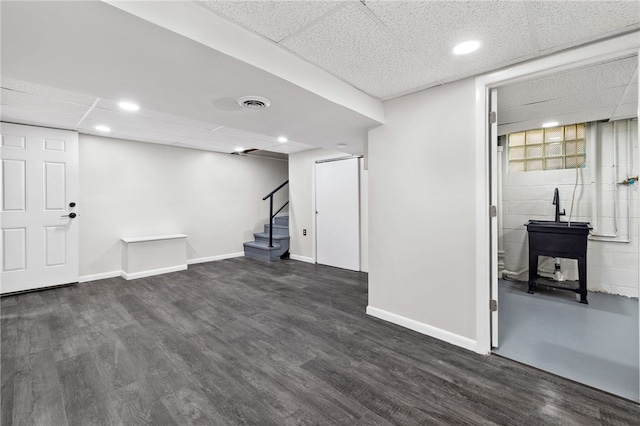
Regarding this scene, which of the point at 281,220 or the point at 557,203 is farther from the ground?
the point at 557,203

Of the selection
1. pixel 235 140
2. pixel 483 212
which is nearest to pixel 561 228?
pixel 483 212

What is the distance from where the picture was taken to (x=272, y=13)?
143 cm

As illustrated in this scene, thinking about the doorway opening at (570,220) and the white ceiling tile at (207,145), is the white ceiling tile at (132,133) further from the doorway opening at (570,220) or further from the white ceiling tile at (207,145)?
the doorway opening at (570,220)

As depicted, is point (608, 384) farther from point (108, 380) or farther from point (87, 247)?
point (87, 247)

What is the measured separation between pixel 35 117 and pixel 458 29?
456 cm

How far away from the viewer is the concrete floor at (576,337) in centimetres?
183

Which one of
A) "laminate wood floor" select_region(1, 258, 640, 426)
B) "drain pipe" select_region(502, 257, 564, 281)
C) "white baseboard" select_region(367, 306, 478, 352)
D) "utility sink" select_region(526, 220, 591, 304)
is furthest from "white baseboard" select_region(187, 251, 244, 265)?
"utility sink" select_region(526, 220, 591, 304)

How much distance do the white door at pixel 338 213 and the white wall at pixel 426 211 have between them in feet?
6.24

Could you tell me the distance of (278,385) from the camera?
5.71 feet

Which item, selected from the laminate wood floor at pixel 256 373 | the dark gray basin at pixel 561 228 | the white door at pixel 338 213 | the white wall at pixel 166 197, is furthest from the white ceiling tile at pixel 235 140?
the dark gray basin at pixel 561 228

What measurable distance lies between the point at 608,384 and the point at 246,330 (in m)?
2.63

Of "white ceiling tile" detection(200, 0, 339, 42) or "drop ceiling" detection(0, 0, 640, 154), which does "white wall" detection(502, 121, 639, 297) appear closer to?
"drop ceiling" detection(0, 0, 640, 154)

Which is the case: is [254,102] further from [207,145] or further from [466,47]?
[207,145]

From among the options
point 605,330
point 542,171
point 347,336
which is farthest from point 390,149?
point 542,171
